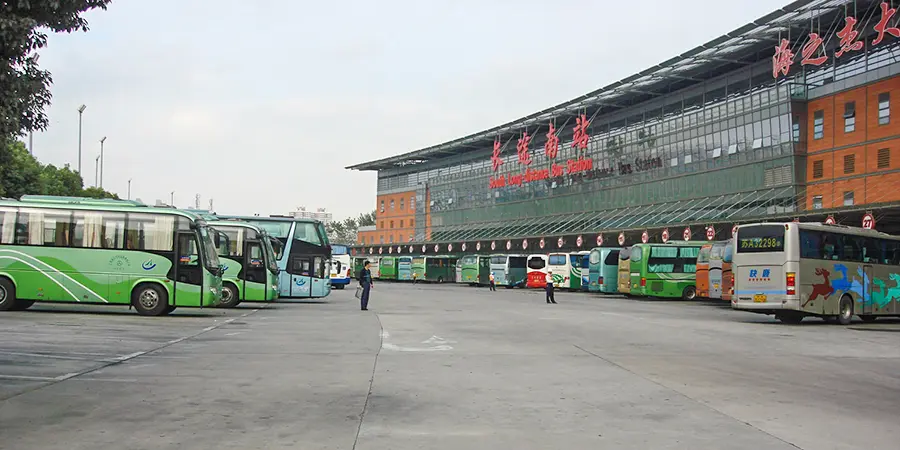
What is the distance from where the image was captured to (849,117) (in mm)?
46469

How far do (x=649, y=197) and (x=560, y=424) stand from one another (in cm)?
6034

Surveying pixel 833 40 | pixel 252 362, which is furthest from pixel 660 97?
pixel 252 362

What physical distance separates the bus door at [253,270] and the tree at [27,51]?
2040 cm

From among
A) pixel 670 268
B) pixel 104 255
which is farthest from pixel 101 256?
pixel 670 268

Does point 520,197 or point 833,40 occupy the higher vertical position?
point 833,40

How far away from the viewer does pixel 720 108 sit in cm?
5762

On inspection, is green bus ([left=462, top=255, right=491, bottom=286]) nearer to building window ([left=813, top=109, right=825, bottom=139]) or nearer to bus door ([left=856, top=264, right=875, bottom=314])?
building window ([left=813, top=109, right=825, bottom=139])

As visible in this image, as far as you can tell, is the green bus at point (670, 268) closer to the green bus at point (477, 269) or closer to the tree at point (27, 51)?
the green bus at point (477, 269)

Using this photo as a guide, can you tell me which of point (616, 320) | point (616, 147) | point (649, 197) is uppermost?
point (616, 147)

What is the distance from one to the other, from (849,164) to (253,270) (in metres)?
35.6

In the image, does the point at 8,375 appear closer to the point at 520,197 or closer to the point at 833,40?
the point at 833,40

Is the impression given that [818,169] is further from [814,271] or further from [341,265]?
[341,265]

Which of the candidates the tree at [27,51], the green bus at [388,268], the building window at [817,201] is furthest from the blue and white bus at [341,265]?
the tree at [27,51]

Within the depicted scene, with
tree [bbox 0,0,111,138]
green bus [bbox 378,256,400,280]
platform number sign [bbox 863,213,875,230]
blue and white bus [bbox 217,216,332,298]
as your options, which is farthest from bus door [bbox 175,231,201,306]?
green bus [bbox 378,256,400,280]
